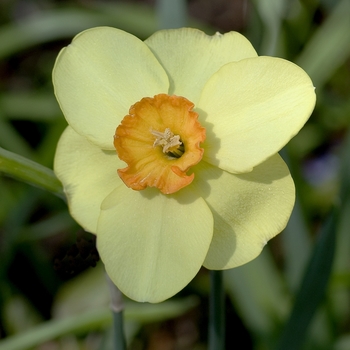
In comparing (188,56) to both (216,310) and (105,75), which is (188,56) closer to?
(105,75)

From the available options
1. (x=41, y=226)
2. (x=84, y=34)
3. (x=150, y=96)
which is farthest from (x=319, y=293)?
(x=41, y=226)

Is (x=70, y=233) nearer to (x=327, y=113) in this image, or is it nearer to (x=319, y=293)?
(x=327, y=113)

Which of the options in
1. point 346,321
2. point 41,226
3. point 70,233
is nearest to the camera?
point 346,321

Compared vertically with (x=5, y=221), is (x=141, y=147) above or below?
above

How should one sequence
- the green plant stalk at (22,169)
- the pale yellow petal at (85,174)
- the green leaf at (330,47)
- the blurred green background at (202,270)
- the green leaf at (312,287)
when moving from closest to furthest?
the green plant stalk at (22,169) → the pale yellow petal at (85,174) → the green leaf at (312,287) → the blurred green background at (202,270) → the green leaf at (330,47)

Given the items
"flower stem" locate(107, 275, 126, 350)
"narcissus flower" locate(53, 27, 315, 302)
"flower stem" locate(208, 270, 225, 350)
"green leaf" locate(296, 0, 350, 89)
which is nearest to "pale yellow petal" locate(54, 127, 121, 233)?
"narcissus flower" locate(53, 27, 315, 302)

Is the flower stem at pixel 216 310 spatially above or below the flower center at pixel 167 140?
below

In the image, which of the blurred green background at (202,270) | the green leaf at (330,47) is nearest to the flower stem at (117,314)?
the blurred green background at (202,270)

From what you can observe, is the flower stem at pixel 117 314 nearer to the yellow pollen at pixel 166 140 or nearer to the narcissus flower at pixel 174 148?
the narcissus flower at pixel 174 148

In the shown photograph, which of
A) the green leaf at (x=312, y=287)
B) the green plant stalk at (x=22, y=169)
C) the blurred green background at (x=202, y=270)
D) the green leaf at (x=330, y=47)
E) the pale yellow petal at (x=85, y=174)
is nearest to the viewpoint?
the green plant stalk at (x=22, y=169)
